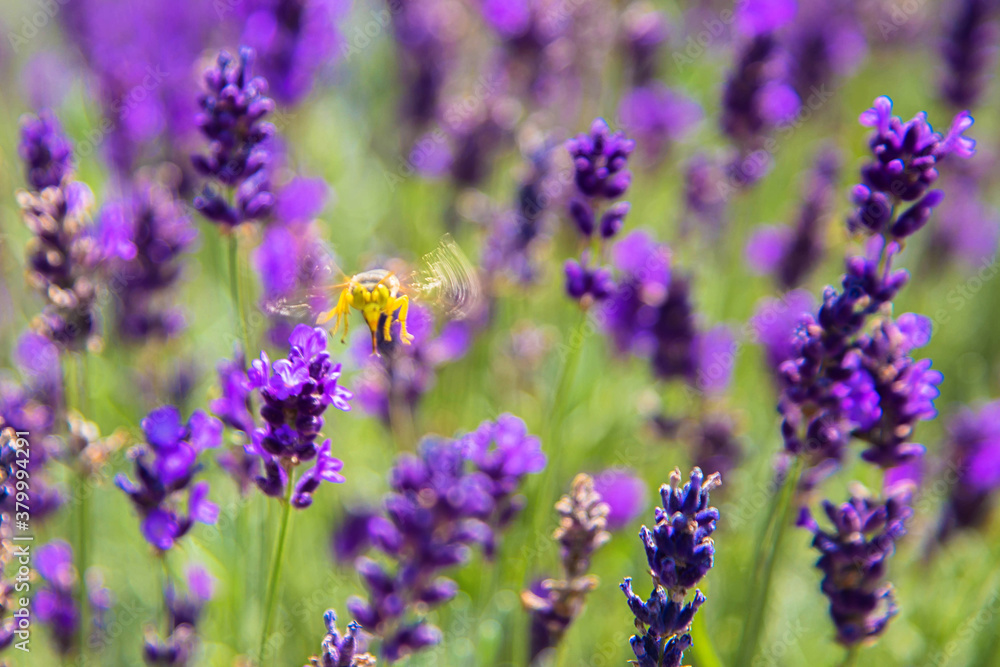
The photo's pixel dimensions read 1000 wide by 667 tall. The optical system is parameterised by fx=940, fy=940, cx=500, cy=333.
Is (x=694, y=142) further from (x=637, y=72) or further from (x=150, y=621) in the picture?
(x=150, y=621)

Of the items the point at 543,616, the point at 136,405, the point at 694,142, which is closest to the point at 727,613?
the point at 543,616

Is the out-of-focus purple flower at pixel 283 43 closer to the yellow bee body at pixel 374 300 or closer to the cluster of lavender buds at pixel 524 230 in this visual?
the cluster of lavender buds at pixel 524 230

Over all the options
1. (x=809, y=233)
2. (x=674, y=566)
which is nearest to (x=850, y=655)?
(x=674, y=566)

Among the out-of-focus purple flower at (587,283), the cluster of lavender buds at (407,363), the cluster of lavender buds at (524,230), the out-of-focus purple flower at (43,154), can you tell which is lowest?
the out-of-focus purple flower at (587,283)

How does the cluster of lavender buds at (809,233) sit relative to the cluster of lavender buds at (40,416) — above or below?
above

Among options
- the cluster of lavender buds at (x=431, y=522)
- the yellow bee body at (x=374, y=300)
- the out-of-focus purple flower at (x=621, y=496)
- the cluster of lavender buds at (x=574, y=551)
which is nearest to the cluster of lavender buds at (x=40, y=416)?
the yellow bee body at (x=374, y=300)

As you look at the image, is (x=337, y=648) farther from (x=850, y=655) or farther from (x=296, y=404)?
(x=850, y=655)
